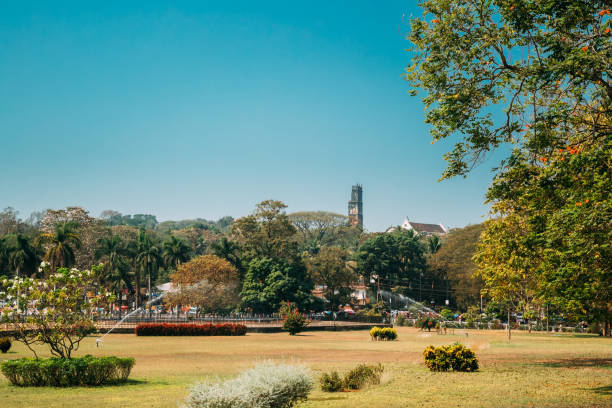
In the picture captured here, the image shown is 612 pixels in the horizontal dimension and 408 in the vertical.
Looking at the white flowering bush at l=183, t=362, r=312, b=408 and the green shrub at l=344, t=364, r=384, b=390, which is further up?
the white flowering bush at l=183, t=362, r=312, b=408

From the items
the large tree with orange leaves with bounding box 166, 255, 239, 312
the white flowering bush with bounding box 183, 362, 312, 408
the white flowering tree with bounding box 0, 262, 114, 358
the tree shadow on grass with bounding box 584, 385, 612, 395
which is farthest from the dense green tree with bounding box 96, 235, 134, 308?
the tree shadow on grass with bounding box 584, 385, 612, 395

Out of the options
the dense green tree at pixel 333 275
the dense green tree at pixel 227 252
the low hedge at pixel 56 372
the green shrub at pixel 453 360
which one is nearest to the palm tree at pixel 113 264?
the dense green tree at pixel 227 252

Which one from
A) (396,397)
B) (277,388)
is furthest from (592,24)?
(277,388)

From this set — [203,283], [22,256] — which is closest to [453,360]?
[203,283]

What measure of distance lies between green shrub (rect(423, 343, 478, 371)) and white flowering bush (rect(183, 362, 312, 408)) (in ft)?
30.3

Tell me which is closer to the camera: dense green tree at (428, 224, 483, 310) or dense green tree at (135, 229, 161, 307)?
dense green tree at (135, 229, 161, 307)

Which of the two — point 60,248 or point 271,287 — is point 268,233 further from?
point 60,248

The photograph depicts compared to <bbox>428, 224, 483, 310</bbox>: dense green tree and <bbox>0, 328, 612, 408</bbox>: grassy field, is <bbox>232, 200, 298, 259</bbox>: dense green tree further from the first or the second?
<bbox>0, 328, 612, 408</bbox>: grassy field

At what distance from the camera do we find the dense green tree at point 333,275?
78.0 metres

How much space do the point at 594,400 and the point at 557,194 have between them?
17.9ft

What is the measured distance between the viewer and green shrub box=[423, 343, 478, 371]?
65.4 ft

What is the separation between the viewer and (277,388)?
11180 mm

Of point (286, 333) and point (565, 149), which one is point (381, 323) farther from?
point (565, 149)

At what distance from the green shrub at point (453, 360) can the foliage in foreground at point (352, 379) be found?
3.68m
